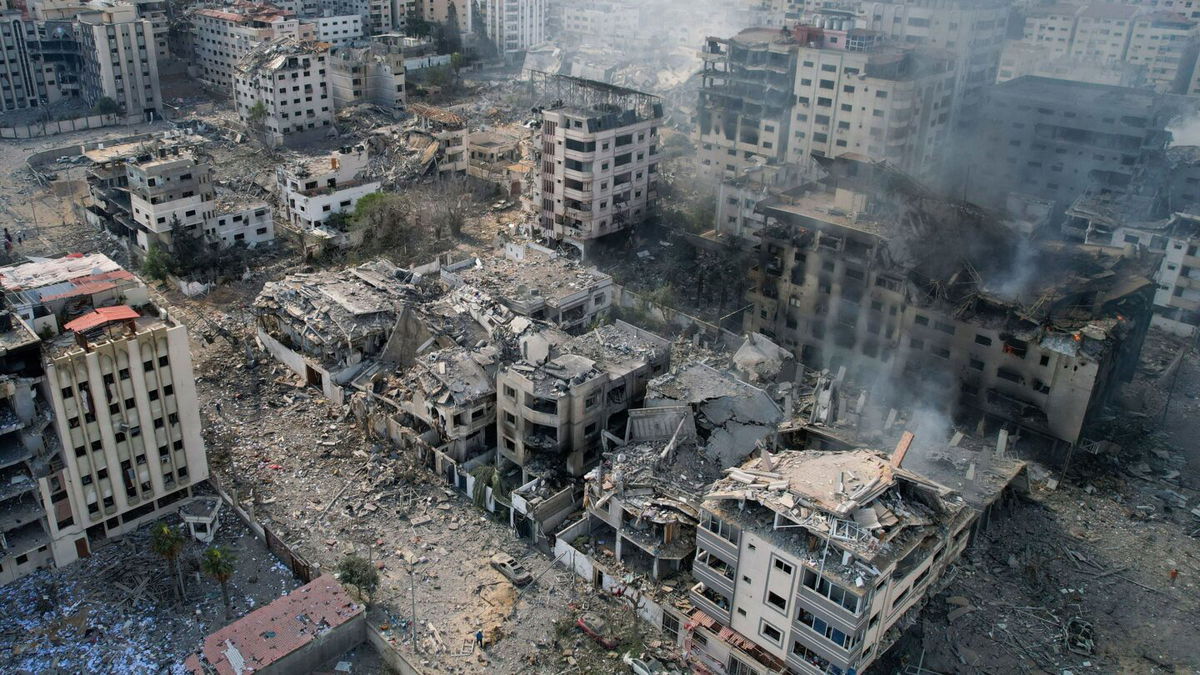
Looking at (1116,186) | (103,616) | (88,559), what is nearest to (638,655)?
(103,616)

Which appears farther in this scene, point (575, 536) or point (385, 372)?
point (385, 372)

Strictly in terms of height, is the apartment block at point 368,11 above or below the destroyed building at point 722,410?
above

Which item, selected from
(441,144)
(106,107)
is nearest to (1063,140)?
(441,144)

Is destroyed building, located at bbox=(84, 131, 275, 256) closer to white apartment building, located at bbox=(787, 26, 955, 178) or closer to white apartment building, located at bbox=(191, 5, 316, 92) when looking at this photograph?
white apartment building, located at bbox=(191, 5, 316, 92)

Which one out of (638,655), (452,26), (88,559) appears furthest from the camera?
(452,26)

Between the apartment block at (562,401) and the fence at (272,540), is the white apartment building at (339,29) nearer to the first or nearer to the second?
the apartment block at (562,401)

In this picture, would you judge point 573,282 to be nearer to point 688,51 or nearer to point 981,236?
point 981,236

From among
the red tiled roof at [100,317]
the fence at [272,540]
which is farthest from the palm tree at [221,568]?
the red tiled roof at [100,317]

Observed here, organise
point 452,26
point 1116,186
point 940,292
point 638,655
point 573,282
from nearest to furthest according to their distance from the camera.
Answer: point 638,655
point 940,292
point 573,282
point 1116,186
point 452,26
